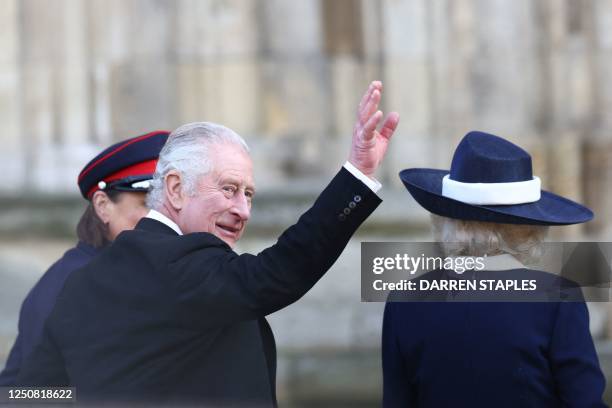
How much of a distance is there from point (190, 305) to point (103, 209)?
3.35ft

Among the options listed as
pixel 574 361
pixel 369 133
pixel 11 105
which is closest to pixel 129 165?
pixel 369 133

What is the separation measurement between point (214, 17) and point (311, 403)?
185 cm

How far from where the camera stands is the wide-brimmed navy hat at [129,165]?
3018 millimetres

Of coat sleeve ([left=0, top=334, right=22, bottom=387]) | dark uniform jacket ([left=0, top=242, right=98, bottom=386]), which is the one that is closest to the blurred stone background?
dark uniform jacket ([left=0, top=242, right=98, bottom=386])

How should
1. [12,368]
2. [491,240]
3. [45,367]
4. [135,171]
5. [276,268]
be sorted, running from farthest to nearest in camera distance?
1. [135,171]
2. [12,368]
3. [45,367]
4. [491,240]
5. [276,268]

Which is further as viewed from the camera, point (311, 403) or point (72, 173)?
point (72, 173)

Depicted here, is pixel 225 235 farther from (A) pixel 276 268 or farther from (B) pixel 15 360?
(B) pixel 15 360

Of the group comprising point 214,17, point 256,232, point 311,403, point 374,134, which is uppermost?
point 214,17

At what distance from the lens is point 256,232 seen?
5.29m

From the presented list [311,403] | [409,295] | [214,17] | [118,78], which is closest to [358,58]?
[214,17]

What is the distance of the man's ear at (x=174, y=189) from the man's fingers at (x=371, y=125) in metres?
0.41

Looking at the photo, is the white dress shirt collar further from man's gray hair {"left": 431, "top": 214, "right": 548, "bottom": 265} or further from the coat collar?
man's gray hair {"left": 431, "top": 214, "right": 548, "bottom": 265}

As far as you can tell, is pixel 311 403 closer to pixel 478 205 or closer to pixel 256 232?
pixel 256 232

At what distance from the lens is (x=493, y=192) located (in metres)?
2.44
